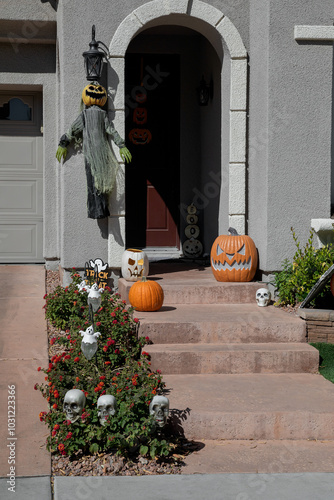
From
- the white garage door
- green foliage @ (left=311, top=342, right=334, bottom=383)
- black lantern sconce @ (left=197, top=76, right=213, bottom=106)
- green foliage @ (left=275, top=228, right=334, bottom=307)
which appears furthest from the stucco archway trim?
the white garage door

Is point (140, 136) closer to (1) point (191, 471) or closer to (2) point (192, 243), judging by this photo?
(2) point (192, 243)

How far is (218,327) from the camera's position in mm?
6047

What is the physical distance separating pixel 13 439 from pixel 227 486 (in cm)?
147

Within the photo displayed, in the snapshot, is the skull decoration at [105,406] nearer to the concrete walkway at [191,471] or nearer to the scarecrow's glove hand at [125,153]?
the concrete walkway at [191,471]

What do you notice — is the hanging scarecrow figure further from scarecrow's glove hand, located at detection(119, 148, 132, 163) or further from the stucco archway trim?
the stucco archway trim

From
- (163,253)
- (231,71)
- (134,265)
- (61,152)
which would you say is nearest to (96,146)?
(61,152)

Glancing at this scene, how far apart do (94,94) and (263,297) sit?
9.27ft

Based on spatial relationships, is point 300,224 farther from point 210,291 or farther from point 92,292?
point 92,292

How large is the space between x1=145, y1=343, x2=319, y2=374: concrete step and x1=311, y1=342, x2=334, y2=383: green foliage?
0.10 metres

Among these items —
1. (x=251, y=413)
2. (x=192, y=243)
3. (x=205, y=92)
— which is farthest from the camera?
(x=192, y=243)

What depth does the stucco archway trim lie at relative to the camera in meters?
7.38

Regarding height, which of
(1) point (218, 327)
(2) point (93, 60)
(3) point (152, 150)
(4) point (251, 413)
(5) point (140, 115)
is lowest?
(4) point (251, 413)

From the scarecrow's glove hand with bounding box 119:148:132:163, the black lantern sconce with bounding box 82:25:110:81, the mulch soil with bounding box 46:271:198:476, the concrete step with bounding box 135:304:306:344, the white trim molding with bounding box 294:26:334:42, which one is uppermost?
the white trim molding with bounding box 294:26:334:42

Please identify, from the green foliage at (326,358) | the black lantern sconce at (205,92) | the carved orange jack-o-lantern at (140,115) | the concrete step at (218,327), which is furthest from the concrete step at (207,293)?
the carved orange jack-o-lantern at (140,115)
